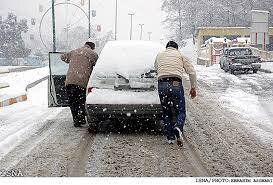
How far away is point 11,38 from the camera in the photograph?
74125 millimetres

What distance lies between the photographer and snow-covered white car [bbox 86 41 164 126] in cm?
786

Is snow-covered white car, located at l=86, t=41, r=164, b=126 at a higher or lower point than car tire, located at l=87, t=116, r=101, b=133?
higher

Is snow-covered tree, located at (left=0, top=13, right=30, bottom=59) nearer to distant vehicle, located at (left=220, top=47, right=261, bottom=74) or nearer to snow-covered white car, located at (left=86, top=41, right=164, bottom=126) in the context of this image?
distant vehicle, located at (left=220, top=47, right=261, bottom=74)

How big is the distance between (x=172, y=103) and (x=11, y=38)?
70.5 m

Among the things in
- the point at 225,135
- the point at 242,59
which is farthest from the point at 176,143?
the point at 242,59

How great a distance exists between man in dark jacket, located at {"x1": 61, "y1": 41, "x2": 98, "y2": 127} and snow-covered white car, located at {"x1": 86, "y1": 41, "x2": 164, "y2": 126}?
1.41 feet

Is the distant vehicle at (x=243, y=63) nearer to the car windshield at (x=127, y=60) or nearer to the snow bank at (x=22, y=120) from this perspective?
the snow bank at (x=22, y=120)

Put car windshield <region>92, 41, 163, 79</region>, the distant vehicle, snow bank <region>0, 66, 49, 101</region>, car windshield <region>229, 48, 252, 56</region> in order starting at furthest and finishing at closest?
car windshield <region>229, 48, 252, 56</region>
the distant vehicle
snow bank <region>0, 66, 49, 101</region>
car windshield <region>92, 41, 163, 79</region>

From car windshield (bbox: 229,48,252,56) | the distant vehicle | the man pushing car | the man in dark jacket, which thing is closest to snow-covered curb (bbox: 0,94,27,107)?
the man in dark jacket

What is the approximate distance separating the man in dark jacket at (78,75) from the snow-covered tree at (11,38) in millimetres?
67892

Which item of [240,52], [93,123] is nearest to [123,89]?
[93,123]

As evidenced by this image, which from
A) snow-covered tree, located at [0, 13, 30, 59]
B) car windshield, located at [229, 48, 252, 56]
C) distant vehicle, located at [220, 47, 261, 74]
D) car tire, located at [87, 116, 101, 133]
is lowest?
car tire, located at [87, 116, 101, 133]

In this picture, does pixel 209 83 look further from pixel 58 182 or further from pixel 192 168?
pixel 58 182

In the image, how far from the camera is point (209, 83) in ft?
63.4
